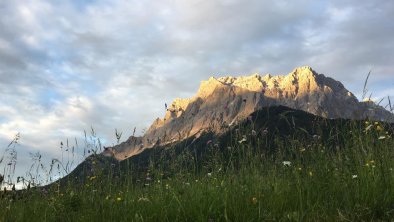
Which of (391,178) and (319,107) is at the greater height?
(319,107)

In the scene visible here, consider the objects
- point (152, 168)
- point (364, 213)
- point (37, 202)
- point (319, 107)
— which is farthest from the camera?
point (319, 107)

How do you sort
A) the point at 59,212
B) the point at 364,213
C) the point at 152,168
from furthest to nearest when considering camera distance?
the point at 152,168
the point at 59,212
the point at 364,213

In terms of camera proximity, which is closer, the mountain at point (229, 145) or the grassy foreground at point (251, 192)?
the grassy foreground at point (251, 192)

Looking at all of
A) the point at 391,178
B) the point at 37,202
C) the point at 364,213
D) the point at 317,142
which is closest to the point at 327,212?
the point at 364,213

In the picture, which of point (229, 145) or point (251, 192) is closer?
point (251, 192)

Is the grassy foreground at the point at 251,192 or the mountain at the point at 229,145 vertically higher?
the mountain at the point at 229,145

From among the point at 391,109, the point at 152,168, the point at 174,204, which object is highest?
the point at 391,109

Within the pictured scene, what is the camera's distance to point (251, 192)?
544 centimetres

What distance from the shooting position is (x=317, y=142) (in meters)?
7.04

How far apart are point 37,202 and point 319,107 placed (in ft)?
A: 16.6

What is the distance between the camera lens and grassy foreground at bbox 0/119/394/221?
15.7 ft

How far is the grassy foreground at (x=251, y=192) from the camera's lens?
477 centimetres

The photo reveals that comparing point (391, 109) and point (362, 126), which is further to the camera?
point (362, 126)

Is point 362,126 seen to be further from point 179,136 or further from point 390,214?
point 179,136
